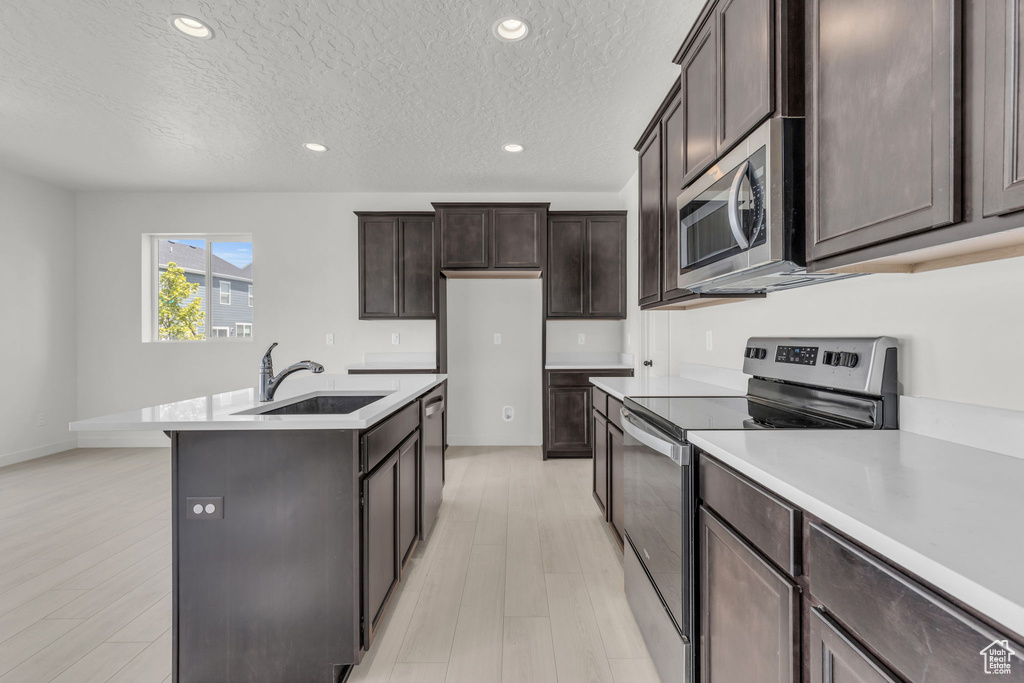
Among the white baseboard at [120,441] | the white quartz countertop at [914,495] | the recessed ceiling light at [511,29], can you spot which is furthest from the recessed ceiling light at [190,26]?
the white baseboard at [120,441]

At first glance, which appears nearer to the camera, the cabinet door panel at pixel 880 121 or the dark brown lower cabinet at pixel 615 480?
the cabinet door panel at pixel 880 121

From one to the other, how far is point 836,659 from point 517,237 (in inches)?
149

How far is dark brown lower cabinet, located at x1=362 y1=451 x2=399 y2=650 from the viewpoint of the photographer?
1536 mm

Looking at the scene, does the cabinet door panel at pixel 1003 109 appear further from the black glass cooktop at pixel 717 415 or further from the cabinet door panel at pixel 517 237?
the cabinet door panel at pixel 517 237

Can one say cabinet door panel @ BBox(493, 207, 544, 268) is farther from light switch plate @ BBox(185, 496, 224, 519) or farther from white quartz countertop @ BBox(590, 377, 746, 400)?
light switch plate @ BBox(185, 496, 224, 519)

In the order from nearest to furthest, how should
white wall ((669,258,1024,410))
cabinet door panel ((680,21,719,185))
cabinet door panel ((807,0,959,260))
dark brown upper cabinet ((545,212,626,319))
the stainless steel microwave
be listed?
cabinet door panel ((807,0,959,260)) → white wall ((669,258,1024,410)) → the stainless steel microwave → cabinet door panel ((680,21,719,185)) → dark brown upper cabinet ((545,212,626,319))

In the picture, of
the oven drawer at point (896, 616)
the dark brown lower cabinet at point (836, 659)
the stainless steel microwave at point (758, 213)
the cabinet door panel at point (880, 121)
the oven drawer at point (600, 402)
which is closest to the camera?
the oven drawer at point (896, 616)

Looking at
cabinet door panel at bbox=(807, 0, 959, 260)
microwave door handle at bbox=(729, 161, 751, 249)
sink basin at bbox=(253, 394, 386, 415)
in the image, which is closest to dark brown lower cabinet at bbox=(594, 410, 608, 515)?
sink basin at bbox=(253, 394, 386, 415)

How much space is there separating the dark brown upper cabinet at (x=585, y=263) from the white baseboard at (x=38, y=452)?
505 centimetres

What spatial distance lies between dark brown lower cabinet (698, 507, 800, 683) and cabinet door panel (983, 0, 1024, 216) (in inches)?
30.5

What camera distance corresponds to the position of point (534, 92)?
2.70 metres

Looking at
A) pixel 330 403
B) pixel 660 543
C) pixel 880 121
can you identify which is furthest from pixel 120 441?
pixel 880 121

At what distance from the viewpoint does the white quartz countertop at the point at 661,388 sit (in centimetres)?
215

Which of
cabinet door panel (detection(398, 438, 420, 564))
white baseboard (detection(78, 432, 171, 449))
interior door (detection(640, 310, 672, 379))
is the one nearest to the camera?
cabinet door panel (detection(398, 438, 420, 564))
